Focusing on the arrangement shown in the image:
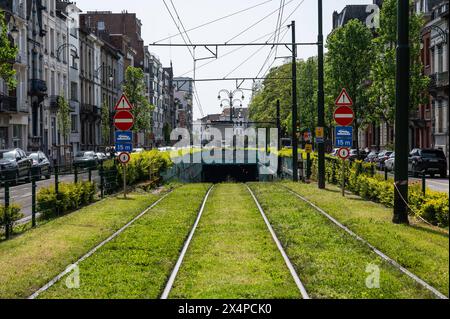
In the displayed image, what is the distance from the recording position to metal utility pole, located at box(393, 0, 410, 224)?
15.4 meters

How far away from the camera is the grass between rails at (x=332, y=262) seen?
8922 mm

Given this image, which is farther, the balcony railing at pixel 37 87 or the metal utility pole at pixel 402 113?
the balcony railing at pixel 37 87

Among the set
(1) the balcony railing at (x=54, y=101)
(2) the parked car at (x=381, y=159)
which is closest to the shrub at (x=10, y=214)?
(2) the parked car at (x=381, y=159)

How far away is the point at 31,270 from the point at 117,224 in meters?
6.02

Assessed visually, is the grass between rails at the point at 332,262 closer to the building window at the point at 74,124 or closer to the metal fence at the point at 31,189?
the metal fence at the point at 31,189

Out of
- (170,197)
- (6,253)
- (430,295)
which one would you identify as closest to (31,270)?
(6,253)

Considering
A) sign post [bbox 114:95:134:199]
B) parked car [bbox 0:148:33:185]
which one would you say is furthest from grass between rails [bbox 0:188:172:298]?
parked car [bbox 0:148:33:185]

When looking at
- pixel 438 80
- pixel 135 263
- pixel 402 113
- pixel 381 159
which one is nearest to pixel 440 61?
pixel 438 80

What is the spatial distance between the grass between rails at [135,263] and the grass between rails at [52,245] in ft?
1.35

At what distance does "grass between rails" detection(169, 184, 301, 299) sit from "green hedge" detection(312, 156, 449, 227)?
3.75 metres

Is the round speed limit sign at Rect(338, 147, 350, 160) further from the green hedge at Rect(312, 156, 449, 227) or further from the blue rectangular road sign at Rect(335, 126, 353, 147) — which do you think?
the green hedge at Rect(312, 156, 449, 227)

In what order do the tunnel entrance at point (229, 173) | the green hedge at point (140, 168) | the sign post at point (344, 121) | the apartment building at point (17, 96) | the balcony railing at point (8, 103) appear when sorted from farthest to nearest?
the tunnel entrance at point (229, 173) → the apartment building at point (17, 96) → the balcony railing at point (8, 103) → the green hedge at point (140, 168) → the sign post at point (344, 121)

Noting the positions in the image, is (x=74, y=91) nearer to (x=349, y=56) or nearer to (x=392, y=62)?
(x=349, y=56)

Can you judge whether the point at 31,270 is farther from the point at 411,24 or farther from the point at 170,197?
the point at 411,24
